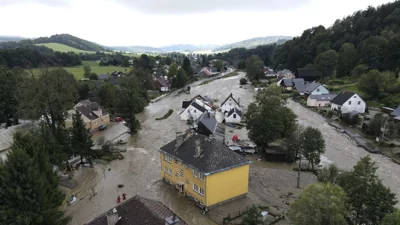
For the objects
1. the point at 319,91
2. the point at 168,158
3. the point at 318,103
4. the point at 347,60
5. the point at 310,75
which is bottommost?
the point at 318,103

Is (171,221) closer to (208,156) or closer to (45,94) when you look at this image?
(208,156)

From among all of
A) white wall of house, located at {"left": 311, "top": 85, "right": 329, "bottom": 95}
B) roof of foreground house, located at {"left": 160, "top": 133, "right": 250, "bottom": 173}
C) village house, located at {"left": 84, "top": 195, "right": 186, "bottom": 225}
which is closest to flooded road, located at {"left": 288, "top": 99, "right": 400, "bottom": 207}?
roof of foreground house, located at {"left": 160, "top": 133, "right": 250, "bottom": 173}

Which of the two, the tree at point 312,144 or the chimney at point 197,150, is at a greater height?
the chimney at point 197,150

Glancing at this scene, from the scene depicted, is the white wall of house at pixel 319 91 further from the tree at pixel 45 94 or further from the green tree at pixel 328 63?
the tree at pixel 45 94

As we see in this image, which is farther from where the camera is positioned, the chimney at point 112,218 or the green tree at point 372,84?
the green tree at point 372,84

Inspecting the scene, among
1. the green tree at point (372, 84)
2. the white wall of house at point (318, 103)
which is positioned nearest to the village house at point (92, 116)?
the white wall of house at point (318, 103)

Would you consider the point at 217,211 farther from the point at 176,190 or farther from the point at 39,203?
the point at 39,203

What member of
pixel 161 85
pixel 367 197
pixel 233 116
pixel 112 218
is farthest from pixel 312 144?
pixel 161 85

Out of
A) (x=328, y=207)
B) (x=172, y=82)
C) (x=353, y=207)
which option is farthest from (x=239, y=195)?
(x=172, y=82)
